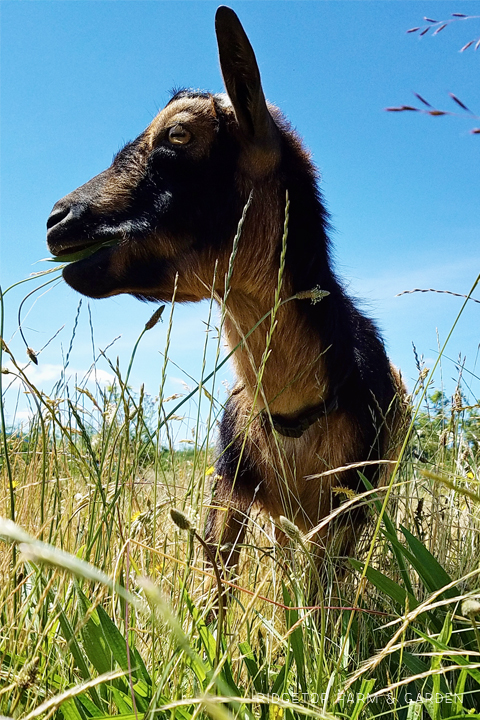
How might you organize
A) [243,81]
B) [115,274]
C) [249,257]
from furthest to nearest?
[249,257] < [115,274] < [243,81]

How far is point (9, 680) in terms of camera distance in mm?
1367

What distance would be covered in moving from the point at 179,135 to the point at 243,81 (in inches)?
15.7

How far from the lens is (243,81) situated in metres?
2.65

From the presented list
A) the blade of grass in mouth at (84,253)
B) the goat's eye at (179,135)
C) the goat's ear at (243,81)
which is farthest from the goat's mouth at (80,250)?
the goat's ear at (243,81)

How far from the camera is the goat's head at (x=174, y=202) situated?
2744 millimetres

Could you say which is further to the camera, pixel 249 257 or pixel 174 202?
pixel 249 257

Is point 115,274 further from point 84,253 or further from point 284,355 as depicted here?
point 284,355

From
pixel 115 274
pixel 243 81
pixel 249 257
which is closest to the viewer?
pixel 243 81

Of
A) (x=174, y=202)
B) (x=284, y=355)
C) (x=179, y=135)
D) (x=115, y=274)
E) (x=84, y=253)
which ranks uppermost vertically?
(x=179, y=135)

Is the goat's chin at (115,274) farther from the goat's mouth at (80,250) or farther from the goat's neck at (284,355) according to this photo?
the goat's neck at (284,355)

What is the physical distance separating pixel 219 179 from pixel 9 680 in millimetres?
2200

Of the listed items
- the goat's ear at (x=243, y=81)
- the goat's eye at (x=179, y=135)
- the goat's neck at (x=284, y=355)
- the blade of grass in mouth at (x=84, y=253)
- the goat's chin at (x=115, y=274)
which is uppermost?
the goat's ear at (x=243, y=81)

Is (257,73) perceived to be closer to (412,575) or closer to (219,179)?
(219,179)

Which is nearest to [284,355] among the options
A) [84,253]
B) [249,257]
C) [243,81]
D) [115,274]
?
[249,257]
